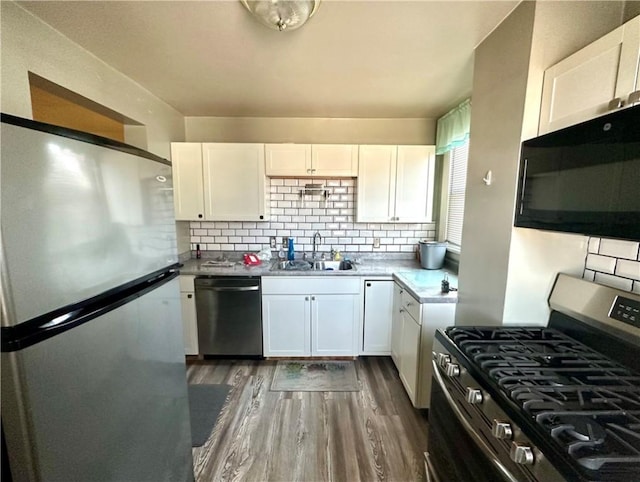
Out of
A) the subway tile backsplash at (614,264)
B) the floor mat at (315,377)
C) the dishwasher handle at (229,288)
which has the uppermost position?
the subway tile backsplash at (614,264)

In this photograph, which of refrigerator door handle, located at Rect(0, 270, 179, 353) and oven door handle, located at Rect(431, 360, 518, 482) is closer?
refrigerator door handle, located at Rect(0, 270, 179, 353)

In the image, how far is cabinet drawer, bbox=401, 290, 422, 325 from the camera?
6.40 feet

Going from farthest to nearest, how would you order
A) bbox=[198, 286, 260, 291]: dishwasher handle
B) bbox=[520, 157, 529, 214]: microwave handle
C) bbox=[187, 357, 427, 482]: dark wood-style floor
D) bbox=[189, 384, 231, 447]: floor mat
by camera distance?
1. bbox=[198, 286, 260, 291]: dishwasher handle
2. bbox=[189, 384, 231, 447]: floor mat
3. bbox=[187, 357, 427, 482]: dark wood-style floor
4. bbox=[520, 157, 529, 214]: microwave handle

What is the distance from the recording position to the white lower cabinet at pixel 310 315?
8.62 feet

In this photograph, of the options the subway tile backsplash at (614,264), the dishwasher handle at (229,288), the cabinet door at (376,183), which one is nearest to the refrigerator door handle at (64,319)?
the dishwasher handle at (229,288)

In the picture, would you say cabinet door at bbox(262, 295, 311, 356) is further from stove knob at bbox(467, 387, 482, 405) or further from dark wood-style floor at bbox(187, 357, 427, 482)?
stove knob at bbox(467, 387, 482, 405)

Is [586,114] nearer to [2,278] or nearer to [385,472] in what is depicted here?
[2,278]

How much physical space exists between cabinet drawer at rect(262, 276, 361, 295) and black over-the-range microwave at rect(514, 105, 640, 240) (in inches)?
64.7

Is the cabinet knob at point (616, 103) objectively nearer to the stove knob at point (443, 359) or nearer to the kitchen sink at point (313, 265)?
the stove knob at point (443, 359)

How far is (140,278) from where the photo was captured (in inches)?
40.4

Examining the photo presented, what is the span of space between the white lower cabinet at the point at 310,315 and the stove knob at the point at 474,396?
172 centimetres

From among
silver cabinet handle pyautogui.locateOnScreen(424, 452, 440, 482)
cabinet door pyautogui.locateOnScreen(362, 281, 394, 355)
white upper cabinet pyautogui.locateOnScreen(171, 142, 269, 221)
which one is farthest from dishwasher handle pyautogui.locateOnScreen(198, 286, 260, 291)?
silver cabinet handle pyautogui.locateOnScreen(424, 452, 440, 482)

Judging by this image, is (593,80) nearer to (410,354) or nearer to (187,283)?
(410,354)

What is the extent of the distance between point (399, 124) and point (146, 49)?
7.66 ft
